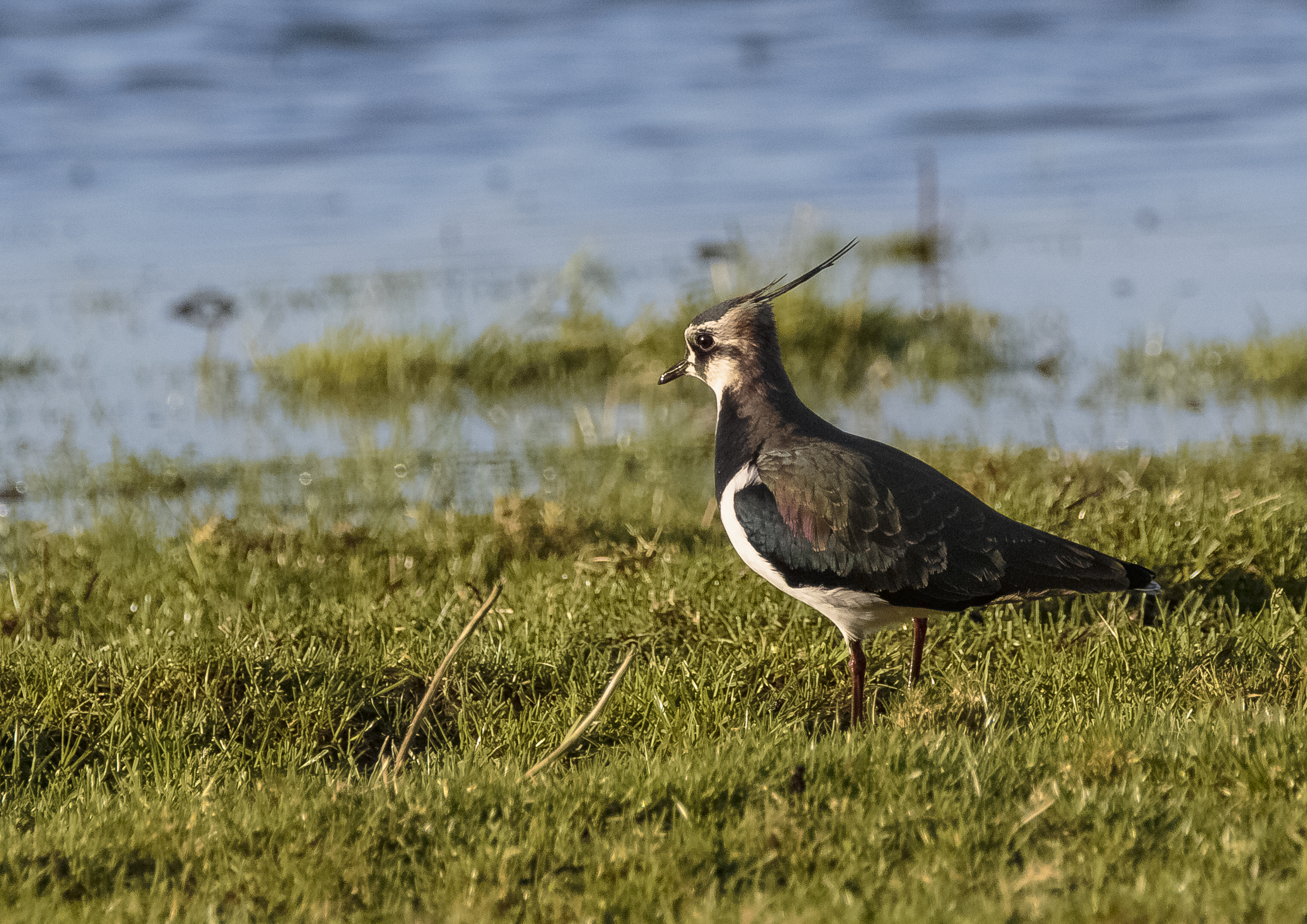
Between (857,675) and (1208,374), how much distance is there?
7.27 m

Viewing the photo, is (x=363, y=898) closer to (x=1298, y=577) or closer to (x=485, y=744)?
(x=485, y=744)

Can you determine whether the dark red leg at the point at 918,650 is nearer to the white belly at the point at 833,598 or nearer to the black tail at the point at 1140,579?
the white belly at the point at 833,598

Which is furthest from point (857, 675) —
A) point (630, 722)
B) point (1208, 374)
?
point (1208, 374)

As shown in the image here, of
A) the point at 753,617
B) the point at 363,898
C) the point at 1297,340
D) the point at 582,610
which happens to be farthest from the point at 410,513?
the point at 1297,340

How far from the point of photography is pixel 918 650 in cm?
495

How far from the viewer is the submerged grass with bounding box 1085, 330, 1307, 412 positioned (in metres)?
10.3

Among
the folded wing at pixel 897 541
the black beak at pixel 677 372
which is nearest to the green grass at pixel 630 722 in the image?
the folded wing at pixel 897 541

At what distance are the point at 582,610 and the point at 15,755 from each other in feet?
7.12

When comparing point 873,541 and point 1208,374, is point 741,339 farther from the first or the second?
point 1208,374

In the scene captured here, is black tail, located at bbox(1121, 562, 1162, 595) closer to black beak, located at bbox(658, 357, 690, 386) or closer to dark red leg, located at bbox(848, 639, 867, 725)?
dark red leg, located at bbox(848, 639, 867, 725)

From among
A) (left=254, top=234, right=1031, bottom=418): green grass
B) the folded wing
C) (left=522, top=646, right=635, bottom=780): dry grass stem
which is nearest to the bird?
the folded wing

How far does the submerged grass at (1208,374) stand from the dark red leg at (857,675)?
5.91 meters

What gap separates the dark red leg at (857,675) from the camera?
187 inches

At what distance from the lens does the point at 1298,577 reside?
231 inches
